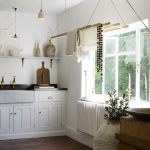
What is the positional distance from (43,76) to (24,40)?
2.91 feet

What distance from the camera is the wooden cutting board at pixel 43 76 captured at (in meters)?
6.69

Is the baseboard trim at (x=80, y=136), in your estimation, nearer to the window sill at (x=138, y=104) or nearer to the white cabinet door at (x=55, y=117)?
the white cabinet door at (x=55, y=117)

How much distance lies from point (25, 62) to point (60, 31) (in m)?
1.05

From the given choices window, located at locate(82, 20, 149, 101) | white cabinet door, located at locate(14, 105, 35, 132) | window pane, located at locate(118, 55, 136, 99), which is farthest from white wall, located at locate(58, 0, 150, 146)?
white cabinet door, located at locate(14, 105, 35, 132)

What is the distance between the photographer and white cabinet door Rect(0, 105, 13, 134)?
5980 mm

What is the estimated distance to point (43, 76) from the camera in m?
6.73

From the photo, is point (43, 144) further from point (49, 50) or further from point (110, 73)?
point (49, 50)

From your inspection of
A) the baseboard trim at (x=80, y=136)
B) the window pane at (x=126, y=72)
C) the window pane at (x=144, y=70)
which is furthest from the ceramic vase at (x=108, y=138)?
the baseboard trim at (x=80, y=136)

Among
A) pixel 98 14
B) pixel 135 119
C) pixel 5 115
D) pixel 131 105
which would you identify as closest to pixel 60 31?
pixel 98 14

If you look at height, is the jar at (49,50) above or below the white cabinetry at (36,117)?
above

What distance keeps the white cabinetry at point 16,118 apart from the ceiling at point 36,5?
197cm

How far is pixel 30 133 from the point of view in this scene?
6219mm

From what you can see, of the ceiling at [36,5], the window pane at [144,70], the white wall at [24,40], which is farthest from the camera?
the white wall at [24,40]

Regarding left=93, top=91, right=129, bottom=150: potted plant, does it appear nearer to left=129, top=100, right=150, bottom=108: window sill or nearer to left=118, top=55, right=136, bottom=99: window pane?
left=129, top=100, right=150, bottom=108: window sill
